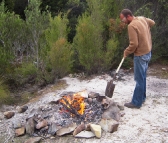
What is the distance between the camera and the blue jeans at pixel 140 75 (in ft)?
16.5

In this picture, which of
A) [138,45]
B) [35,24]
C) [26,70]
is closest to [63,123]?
[138,45]

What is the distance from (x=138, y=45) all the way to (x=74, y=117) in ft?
5.66

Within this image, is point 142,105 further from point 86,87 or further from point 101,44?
point 101,44

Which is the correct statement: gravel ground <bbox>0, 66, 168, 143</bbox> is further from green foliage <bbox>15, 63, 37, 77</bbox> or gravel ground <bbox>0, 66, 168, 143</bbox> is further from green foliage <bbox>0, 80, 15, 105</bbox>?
green foliage <bbox>15, 63, 37, 77</bbox>

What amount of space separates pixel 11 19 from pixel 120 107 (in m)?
3.72

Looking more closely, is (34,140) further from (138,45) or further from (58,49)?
(58,49)

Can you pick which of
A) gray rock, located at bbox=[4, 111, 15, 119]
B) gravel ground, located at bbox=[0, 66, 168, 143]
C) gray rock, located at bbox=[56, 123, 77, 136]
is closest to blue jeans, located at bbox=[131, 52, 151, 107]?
gravel ground, located at bbox=[0, 66, 168, 143]

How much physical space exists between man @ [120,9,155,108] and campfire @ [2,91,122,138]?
0.47 m

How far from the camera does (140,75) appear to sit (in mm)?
5074

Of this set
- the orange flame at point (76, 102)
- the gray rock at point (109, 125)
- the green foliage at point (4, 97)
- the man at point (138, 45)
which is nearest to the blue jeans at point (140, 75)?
the man at point (138, 45)

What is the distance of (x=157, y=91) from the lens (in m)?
6.31

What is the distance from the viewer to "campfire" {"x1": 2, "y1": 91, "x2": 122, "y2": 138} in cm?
450

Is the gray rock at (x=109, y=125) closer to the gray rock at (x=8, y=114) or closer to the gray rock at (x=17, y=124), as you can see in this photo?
the gray rock at (x=17, y=124)

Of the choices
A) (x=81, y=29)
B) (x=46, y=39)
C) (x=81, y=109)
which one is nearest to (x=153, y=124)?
(x=81, y=109)
